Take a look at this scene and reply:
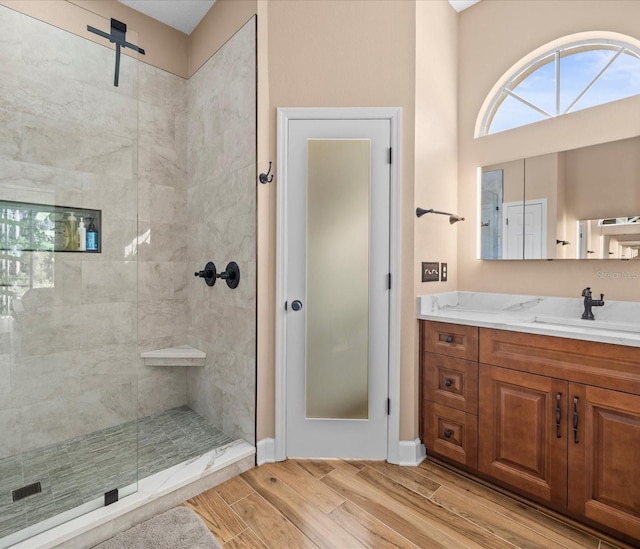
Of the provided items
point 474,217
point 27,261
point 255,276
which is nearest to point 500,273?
point 474,217

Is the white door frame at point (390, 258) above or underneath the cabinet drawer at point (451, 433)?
above

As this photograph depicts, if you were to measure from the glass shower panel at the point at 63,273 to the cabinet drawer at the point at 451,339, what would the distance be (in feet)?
5.79

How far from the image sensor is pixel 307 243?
7.06 feet

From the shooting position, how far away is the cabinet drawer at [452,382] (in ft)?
6.54

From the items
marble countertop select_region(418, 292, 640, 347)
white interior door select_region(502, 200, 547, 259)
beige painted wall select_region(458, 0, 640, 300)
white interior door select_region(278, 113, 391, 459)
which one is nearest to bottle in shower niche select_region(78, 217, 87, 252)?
white interior door select_region(278, 113, 391, 459)

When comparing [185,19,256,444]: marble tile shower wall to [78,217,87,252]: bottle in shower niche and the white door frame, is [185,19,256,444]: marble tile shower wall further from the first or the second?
[78,217,87,252]: bottle in shower niche

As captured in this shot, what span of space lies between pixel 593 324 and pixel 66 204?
9.45 ft

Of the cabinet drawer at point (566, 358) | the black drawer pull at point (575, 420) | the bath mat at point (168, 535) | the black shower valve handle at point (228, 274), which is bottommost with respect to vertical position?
the bath mat at point (168, 535)

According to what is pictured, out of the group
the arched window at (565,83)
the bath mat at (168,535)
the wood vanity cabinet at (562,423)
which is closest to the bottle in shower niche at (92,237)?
the bath mat at (168,535)

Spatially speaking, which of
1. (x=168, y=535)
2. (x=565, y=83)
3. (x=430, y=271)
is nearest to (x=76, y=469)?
(x=168, y=535)

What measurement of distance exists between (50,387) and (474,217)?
2.77m

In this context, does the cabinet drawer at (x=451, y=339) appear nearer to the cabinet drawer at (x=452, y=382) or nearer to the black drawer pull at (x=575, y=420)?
the cabinet drawer at (x=452, y=382)

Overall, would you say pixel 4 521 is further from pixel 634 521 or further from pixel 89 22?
pixel 634 521

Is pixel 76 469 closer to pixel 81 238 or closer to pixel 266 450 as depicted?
pixel 266 450
